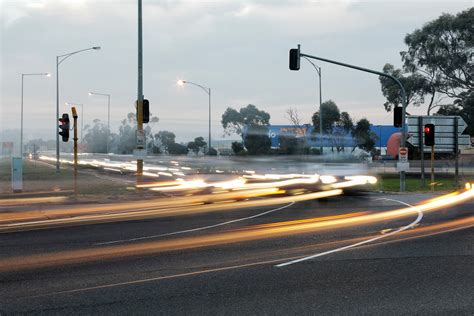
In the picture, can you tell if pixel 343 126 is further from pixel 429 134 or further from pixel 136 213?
pixel 136 213

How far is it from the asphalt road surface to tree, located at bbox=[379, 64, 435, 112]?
1900 inches

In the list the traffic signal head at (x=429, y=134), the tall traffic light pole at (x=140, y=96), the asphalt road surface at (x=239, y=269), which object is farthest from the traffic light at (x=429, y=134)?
the asphalt road surface at (x=239, y=269)

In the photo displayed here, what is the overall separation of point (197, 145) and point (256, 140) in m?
34.1

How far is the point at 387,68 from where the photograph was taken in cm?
6047

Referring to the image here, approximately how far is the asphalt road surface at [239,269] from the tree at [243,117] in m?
66.8

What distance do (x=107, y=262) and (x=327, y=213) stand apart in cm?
784

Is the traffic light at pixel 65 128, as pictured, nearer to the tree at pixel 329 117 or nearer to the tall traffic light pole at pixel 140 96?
the tall traffic light pole at pixel 140 96

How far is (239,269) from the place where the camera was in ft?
24.3

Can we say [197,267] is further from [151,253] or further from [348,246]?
[348,246]

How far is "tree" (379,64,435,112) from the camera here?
5756 cm

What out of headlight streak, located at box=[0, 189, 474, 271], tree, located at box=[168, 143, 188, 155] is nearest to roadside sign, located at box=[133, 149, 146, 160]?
headlight streak, located at box=[0, 189, 474, 271]

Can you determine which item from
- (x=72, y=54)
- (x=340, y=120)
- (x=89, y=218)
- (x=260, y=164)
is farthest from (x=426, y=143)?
(x=340, y=120)

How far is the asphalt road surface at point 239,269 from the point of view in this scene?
5.73 metres

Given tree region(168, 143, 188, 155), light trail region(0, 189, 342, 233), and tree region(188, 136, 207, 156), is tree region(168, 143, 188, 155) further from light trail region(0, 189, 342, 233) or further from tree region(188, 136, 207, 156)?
light trail region(0, 189, 342, 233)
